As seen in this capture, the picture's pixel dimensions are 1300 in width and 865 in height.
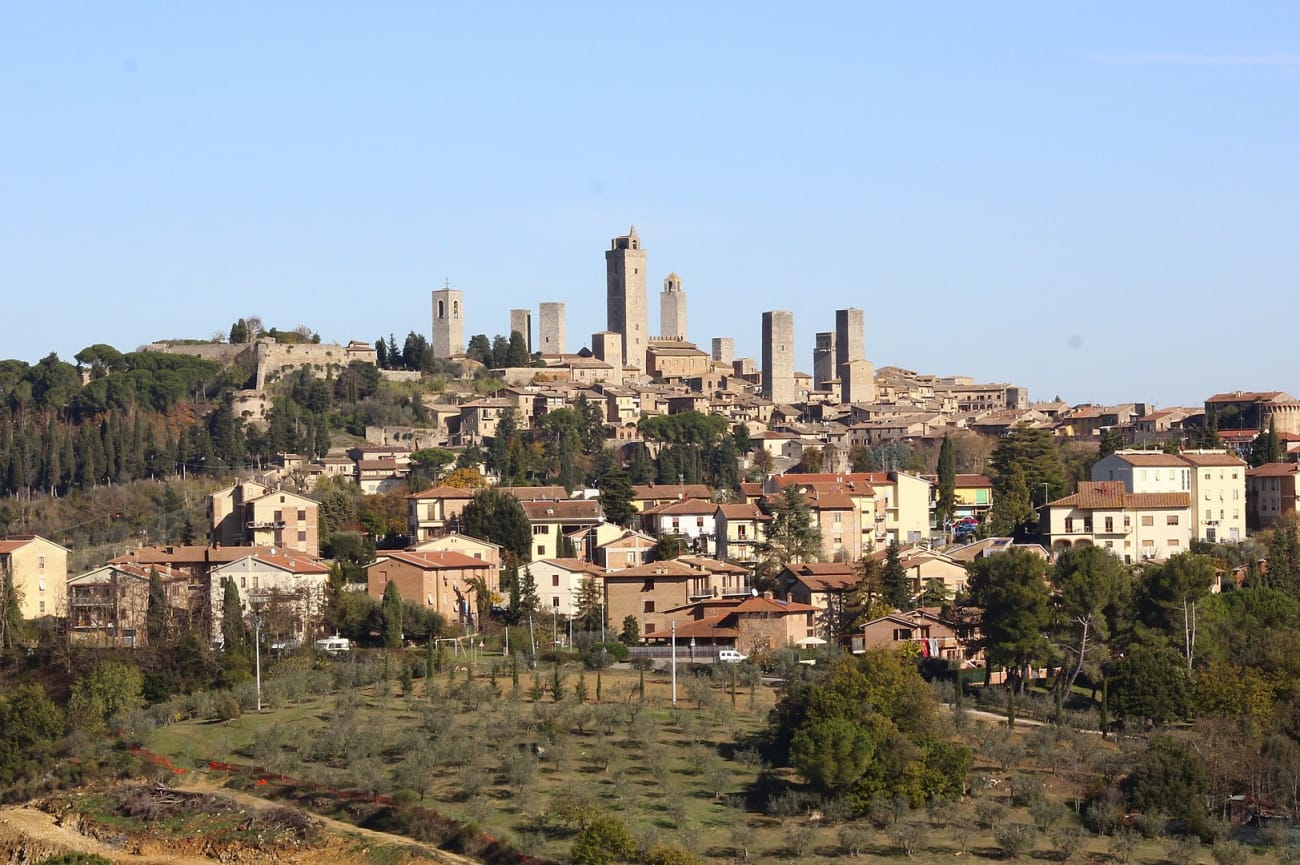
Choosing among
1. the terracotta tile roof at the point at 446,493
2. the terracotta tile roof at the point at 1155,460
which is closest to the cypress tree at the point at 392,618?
the terracotta tile roof at the point at 446,493

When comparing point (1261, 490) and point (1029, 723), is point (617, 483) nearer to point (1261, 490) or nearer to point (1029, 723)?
point (1261, 490)

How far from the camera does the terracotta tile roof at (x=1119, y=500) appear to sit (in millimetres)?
55812

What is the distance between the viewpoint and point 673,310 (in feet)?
372

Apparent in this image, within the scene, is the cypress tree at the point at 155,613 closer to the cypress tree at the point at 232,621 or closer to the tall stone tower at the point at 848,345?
the cypress tree at the point at 232,621

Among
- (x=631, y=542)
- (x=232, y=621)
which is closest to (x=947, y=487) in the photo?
(x=631, y=542)

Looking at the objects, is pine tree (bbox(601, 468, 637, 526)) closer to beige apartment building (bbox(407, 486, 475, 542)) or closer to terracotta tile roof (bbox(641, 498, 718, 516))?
terracotta tile roof (bbox(641, 498, 718, 516))

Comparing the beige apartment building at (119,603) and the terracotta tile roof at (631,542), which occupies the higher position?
the terracotta tile roof at (631,542)

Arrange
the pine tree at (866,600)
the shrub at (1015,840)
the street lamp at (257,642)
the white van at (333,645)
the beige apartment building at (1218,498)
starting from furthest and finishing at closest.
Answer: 1. the beige apartment building at (1218,498)
2. the pine tree at (866,600)
3. the white van at (333,645)
4. the street lamp at (257,642)
5. the shrub at (1015,840)

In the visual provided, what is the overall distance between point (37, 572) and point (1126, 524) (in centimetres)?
2790

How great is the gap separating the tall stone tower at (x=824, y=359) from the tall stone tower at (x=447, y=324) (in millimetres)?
21227

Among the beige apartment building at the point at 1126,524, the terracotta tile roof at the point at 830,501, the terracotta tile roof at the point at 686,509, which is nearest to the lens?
the beige apartment building at the point at 1126,524

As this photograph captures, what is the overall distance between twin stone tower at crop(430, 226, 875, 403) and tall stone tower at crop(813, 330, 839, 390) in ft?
0.43

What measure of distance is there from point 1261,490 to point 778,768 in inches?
1224

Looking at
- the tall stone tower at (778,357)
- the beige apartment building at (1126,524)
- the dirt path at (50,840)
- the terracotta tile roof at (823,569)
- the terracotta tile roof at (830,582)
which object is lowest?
the dirt path at (50,840)
